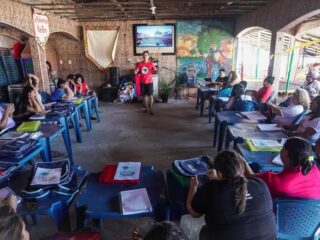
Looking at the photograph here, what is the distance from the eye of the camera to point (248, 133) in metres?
2.82

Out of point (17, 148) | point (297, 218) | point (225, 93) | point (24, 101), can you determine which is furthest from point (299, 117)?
point (24, 101)

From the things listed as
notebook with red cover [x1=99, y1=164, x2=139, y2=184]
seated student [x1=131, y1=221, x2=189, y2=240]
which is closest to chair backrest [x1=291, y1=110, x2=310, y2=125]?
notebook with red cover [x1=99, y1=164, x2=139, y2=184]

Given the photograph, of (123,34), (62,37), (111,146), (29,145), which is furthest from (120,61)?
(29,145)

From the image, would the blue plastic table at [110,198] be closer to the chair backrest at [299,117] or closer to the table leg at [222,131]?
the table leg at [222,131]

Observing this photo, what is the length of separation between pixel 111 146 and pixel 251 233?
3447 millimetres

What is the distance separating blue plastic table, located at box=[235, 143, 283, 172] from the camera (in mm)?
2090

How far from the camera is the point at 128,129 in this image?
546 cm

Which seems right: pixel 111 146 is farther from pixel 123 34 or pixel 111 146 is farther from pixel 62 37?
pixel 62 37

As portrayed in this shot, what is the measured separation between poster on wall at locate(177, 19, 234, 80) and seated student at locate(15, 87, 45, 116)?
18.5 ft

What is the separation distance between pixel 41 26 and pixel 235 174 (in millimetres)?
5935

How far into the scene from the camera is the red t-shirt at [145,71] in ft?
21.6

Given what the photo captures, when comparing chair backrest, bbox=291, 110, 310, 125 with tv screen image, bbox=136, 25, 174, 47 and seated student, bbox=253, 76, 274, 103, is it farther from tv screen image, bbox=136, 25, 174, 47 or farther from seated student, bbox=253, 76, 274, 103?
tv screen image, bbox=136, 25, 174, 47

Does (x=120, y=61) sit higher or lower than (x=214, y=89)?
higher

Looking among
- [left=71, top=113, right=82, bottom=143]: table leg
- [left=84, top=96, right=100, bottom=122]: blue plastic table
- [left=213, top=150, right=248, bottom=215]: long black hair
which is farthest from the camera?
[left=84, top=96, right=100, bottom=122]: blue plastic table
